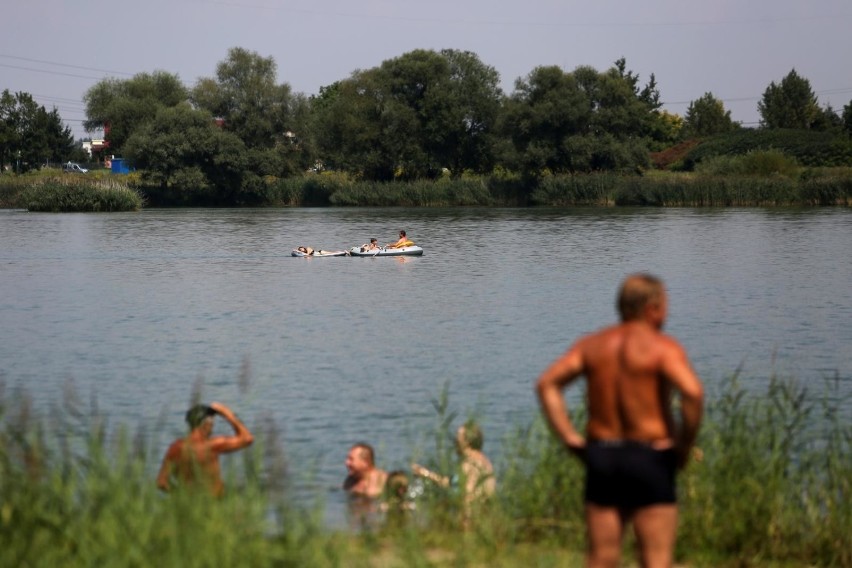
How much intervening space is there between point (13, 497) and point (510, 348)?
599 inches

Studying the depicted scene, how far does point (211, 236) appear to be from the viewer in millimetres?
59219

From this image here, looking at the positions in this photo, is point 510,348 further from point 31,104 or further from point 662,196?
point 31,104

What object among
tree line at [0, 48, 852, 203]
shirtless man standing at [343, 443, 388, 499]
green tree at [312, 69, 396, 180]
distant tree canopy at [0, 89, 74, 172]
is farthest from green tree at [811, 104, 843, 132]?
shirtless man standing at [343, 443, 388, 499]

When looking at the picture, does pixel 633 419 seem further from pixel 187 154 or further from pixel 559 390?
pixel 187 154

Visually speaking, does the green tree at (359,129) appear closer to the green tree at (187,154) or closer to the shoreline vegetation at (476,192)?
the shoreline vegetation at (476,192)

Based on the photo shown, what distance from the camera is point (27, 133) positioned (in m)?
112

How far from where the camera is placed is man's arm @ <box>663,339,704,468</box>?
19.2 feet

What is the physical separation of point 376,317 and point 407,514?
62.4 ft

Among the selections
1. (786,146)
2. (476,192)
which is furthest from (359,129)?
(786,146)

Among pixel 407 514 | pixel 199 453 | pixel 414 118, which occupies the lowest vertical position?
pixel 407 514

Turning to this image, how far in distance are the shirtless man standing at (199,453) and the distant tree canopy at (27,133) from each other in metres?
104

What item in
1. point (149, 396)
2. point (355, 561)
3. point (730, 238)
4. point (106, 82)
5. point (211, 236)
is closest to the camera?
point (355, 561)

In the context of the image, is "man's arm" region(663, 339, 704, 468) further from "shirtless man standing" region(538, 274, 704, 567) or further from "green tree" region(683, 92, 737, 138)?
"green tree" region(683, 92, 737, 138)

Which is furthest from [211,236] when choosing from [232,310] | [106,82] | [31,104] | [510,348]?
[106,82]
